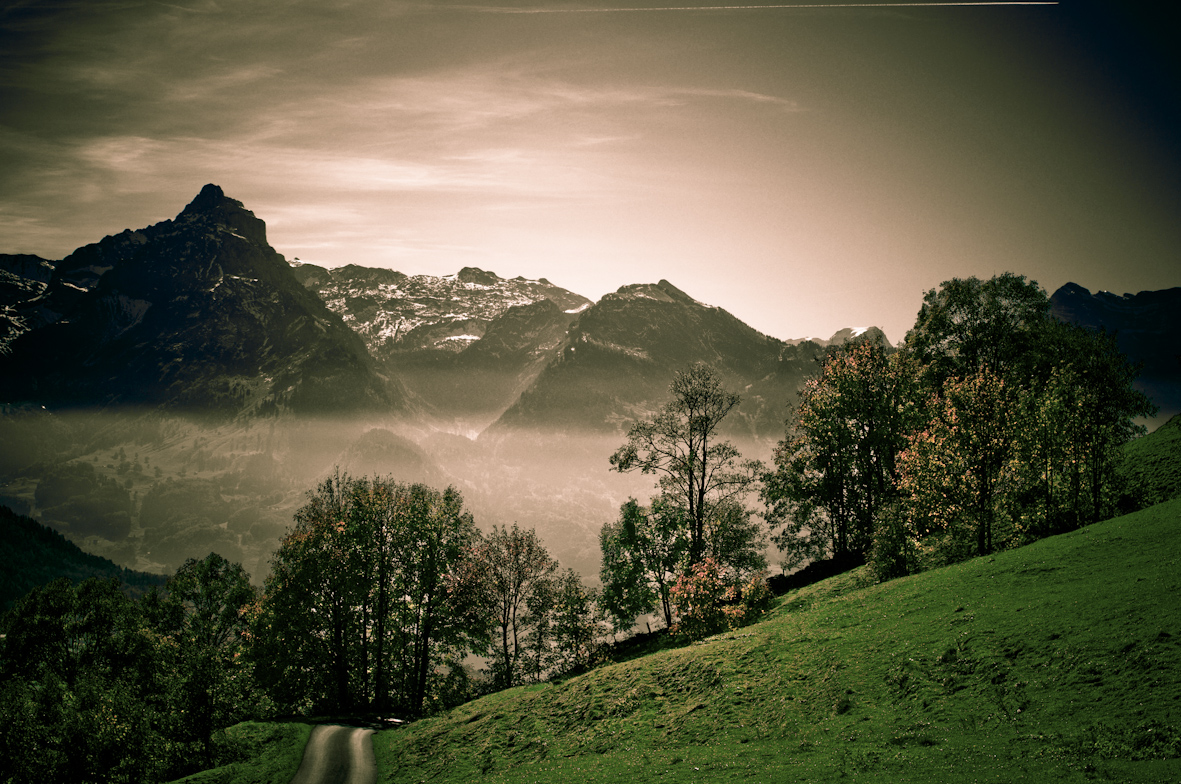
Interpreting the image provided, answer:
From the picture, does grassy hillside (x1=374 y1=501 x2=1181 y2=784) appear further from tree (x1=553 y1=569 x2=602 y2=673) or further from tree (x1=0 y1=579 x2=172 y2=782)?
tree (x1=0 y1=579 x2=172 y2=782)

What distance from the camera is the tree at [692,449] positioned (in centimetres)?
5184

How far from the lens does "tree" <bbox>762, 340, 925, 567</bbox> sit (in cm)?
5175

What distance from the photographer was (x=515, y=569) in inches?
2419

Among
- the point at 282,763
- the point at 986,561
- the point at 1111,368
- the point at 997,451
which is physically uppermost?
the point at 1111,368

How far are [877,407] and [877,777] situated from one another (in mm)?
38257

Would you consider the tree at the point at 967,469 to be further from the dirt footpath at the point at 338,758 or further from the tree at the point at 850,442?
the dirt footpath at the point at 338,758

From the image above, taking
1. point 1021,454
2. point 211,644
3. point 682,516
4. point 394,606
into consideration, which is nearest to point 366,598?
point 394,606

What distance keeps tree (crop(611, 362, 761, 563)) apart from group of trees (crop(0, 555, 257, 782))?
35.6 metres

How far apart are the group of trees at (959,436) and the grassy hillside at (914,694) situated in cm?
576

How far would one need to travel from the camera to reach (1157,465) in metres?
40.2

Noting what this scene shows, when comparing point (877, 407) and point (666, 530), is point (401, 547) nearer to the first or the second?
point (666, 530)

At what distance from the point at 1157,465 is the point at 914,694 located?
103ft

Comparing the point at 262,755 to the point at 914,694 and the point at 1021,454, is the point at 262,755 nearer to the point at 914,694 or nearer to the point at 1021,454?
the point at 914,694

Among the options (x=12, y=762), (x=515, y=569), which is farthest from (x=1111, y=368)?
(x=12, y=762)
